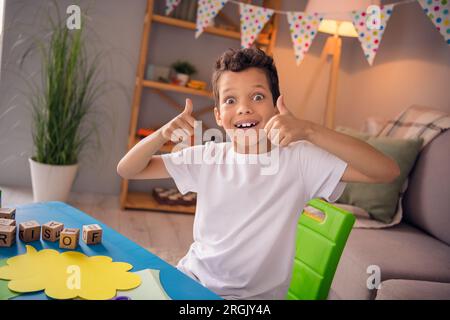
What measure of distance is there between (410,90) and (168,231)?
1818 millimetres

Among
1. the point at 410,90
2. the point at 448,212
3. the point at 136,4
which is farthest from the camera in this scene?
the point at 136,4

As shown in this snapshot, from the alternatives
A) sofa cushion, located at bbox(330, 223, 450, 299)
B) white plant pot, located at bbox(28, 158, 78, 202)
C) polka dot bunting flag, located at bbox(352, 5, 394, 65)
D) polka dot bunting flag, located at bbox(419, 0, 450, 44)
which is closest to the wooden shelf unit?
white plant pot, located at bbox(28, 158, 78, 202)

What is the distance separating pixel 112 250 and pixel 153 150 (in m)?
0.30

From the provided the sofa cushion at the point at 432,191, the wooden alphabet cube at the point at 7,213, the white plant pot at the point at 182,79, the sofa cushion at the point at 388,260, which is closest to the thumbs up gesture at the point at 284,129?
the wooden alphabet cube at the point at 7,213

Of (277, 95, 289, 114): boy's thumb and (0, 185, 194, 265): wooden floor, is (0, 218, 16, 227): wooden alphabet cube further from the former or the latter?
(0, 185, 194, 265): wooden floor

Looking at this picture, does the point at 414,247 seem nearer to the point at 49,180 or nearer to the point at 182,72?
the point at 182,72

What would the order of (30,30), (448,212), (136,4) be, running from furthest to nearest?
1. (136,4)
2. (30,30)
3. (448,212)

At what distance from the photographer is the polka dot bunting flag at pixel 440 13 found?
69.6 inches

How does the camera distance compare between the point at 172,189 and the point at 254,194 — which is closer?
the point at 254,194

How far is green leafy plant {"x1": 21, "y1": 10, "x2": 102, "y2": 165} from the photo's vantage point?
8.28 feet

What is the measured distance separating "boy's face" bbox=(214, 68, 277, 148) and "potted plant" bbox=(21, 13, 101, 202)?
1.79 m

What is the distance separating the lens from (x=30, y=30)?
9.00 feet
